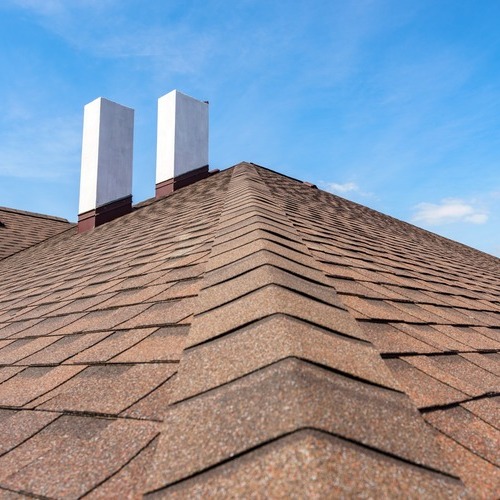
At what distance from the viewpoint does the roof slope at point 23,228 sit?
30.0 ft

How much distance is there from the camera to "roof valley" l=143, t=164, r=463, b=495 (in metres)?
0.74

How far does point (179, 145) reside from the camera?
27.2 ft

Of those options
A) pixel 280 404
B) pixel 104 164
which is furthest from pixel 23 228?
pixel 280 404

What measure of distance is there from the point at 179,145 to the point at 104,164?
1.43 metres

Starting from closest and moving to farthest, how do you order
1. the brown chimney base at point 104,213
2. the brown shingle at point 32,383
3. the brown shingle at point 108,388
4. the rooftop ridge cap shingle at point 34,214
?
the brown shingle at point 108,388
the brown shingle at point 32,383
the brown chimney base at point 104,213
the rooftop ridge cap shingle at point 34,214

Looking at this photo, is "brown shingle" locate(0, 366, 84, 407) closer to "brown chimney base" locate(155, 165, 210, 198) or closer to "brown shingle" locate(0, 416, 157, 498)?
"brown shingle" locate(0, 416, 157, 498)

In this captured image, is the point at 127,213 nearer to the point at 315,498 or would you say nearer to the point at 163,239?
the point at 163,239

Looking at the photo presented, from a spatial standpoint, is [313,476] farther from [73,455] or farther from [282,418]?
[73,455]

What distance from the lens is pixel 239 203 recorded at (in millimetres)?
3713

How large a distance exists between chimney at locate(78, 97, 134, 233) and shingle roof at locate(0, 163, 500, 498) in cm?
554

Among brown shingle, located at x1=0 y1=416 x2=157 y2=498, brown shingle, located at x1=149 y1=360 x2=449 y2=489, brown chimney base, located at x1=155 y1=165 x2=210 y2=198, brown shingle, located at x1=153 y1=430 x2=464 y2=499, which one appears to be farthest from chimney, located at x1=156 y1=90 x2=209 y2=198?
brown shingle, located at x1=153 y1=430 x2=464 y2=499

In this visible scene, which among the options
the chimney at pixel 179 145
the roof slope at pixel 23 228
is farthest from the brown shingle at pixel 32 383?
the roof slope at pixel 23 228

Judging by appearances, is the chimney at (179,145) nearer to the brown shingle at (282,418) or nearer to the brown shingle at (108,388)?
the brown shingle at (108,388)

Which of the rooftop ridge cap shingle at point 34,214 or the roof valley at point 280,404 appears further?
the rooftop ridge cap shingle at point 34,214
